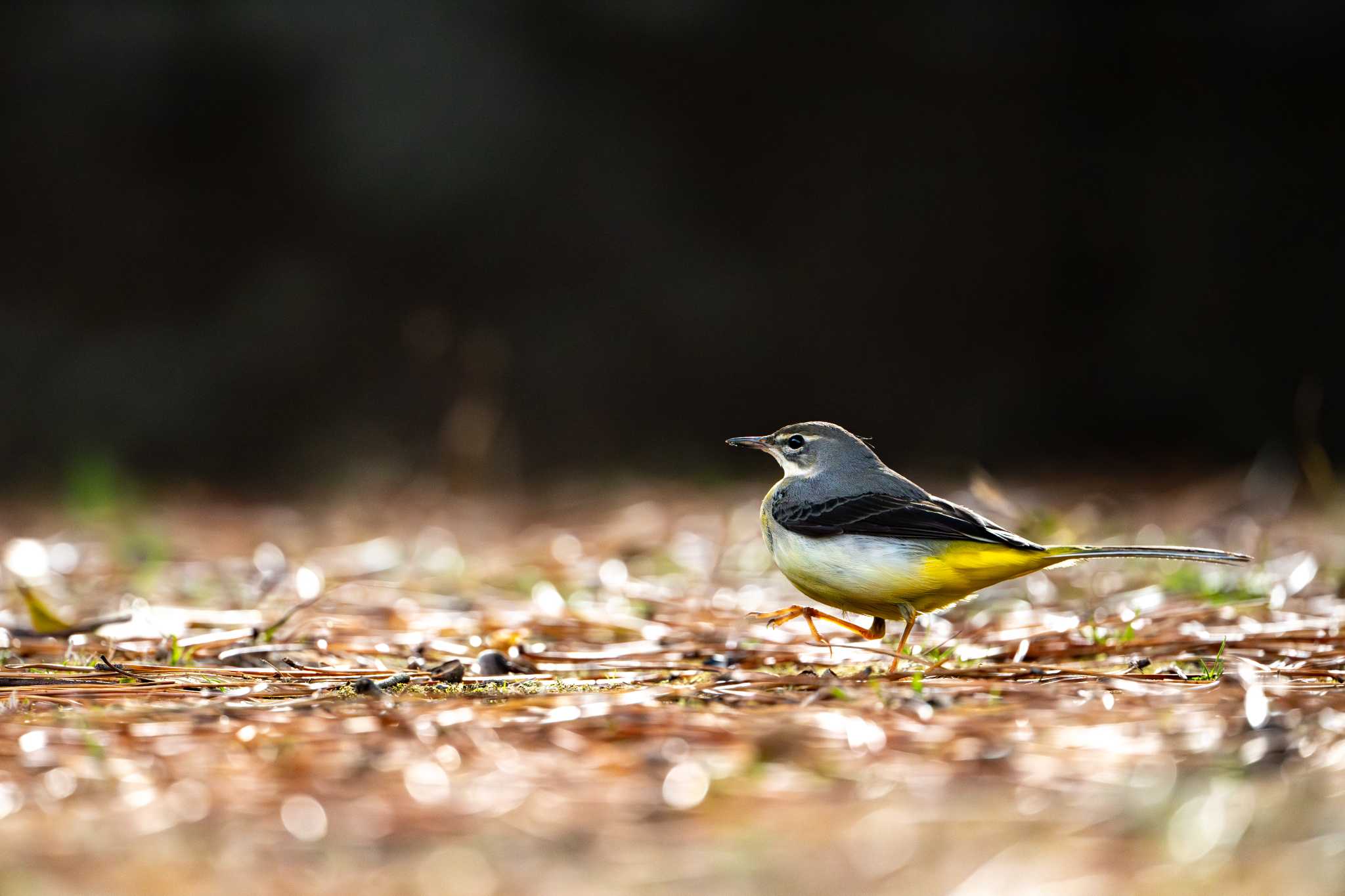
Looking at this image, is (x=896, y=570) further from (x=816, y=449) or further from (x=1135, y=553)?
(x=816, y=449)

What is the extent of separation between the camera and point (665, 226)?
10.3 meters

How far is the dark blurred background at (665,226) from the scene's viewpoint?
31.6 ft

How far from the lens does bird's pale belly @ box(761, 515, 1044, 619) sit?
3.17 meters

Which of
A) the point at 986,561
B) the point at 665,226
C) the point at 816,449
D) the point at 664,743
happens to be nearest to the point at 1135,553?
the point at 986,561

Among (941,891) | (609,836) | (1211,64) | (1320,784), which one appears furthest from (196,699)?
(1211,64)

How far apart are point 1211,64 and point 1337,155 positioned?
1.18 m

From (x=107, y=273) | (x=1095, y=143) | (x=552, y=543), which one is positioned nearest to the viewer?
(x=552, y=543)

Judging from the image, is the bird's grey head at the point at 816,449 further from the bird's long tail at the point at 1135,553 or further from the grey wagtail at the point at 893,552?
the bird's long tail at the point at 1135,553

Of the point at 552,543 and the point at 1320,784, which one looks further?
the point at 552,543

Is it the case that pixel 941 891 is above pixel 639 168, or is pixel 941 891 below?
below

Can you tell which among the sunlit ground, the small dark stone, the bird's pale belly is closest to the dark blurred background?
the sunlit ground

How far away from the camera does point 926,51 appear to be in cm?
1037

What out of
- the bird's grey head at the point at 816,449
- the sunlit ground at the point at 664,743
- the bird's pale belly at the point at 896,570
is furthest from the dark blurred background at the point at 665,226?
the bird's pale belly at the point at 896,570

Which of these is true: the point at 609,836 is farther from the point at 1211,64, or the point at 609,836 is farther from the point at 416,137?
the point at 1211,64
